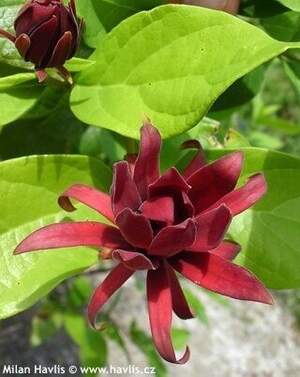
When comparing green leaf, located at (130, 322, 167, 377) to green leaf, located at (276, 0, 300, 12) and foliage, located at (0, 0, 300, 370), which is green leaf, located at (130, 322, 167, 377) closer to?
foliage, located at (0, 0, 300, 370)

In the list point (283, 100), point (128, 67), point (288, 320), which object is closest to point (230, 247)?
point (128, 67)

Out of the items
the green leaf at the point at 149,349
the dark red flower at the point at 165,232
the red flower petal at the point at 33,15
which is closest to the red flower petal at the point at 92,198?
the dark red flower at the point at 165,232

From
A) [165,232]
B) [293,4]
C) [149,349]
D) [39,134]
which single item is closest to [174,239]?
[165,232]

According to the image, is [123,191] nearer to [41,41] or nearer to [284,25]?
[41,41]

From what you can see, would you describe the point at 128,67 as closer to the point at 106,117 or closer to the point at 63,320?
the point at 106,117

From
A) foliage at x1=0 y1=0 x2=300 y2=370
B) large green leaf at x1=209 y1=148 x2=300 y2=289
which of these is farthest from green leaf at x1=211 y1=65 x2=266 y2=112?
large green leaf at x1=209 y1=148 x2=300 y2=289
